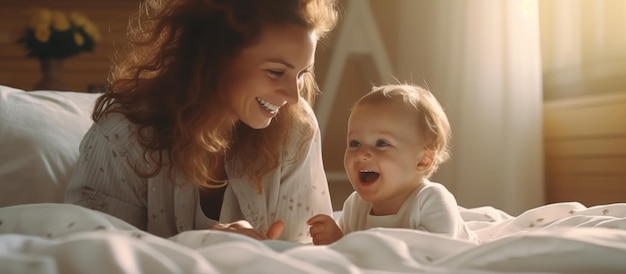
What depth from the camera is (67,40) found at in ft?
10.1

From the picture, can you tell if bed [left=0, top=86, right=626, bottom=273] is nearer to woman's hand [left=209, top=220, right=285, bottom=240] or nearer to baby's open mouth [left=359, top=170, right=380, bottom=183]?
woman's hand [left=209, top=220, right=285, bottom=240]

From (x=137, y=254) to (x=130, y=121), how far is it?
2.53 ft

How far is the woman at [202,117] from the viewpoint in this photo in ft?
4.66

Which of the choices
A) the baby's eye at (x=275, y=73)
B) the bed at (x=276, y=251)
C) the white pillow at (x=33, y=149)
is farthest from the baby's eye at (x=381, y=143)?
the white pillow at (x=33, y=149)

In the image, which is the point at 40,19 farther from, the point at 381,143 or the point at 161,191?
the point at 381,143

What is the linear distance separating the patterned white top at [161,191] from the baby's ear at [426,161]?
0.29m

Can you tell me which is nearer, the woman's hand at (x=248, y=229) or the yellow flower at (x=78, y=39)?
the woman's hand at (x=248, y=229)

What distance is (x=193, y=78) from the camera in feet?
4.76

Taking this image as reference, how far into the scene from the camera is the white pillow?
159 centimetres

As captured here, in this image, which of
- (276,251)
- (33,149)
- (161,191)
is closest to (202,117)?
(161,191)

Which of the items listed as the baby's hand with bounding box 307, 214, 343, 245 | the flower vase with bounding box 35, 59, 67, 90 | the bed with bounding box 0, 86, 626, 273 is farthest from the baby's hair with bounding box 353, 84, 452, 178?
the flower vase with bounding box 35, 59, 67, 90

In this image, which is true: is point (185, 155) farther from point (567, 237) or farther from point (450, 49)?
point (450, 49)

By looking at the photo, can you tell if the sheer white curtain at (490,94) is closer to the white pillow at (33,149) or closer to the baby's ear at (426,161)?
the baby's ear at (426,161)

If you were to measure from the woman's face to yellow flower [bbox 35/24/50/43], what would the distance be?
1.83 m
